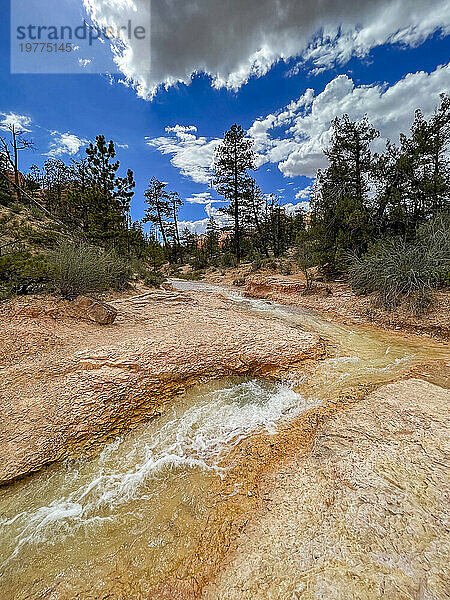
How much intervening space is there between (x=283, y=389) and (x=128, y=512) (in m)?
2.24

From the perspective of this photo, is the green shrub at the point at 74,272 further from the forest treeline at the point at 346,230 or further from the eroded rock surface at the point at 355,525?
the eroded rock surface at the point at 355,525

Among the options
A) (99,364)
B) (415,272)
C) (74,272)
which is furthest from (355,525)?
(74,272)

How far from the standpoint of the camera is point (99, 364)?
3520mm

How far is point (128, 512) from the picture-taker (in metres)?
1.86

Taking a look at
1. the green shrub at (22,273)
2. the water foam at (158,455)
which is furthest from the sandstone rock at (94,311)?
the water foam at (158,455)

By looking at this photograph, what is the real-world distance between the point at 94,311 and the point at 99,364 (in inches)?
86.6

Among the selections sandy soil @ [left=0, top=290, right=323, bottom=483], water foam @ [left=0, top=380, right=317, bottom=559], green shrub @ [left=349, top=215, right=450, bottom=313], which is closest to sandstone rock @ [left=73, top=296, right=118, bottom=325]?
sandy soil @ [left=0, top=290, right=323, bottom=483]

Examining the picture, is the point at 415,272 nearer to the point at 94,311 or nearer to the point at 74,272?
the point at 94,311

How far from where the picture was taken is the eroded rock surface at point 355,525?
131 centimetres

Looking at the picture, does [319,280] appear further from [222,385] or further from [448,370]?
[222,385]

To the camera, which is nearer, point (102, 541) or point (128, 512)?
point (102, 541)

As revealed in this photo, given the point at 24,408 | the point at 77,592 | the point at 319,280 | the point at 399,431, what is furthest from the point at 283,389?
the point at 319,280

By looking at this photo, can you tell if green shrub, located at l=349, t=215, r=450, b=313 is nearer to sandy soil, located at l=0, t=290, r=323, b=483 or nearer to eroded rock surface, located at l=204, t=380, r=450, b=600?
sandy soil, located at l=0, t=290, r=323, b=483

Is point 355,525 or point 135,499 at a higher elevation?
point 355,525
